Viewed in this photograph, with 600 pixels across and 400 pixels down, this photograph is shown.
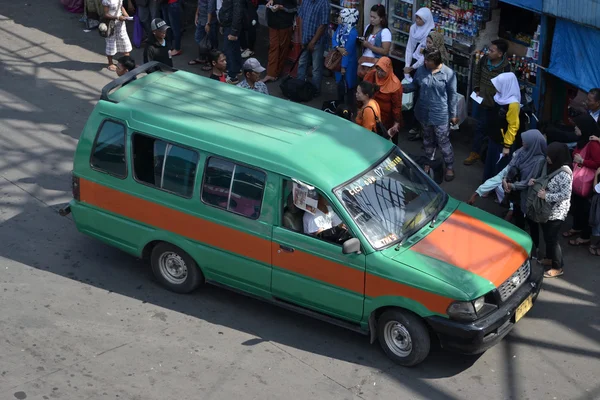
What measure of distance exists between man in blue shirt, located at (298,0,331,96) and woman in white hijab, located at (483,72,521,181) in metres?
3.59

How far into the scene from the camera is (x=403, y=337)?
325 inches

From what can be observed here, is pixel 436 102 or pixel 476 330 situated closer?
pixel 476 330

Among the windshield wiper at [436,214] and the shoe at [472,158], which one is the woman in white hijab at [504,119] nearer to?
the shoe at [472,158]

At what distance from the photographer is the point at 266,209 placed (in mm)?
8422

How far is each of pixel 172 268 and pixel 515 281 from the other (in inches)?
139

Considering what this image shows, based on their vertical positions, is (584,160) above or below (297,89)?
above

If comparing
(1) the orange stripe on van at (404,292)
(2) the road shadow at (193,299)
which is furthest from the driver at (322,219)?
(2) the road shadow at (193,299)

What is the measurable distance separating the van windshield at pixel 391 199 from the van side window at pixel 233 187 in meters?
0.81

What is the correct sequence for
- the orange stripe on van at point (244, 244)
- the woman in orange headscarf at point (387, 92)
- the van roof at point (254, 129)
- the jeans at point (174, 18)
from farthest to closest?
the jeans at point (174, 18) → the woman in orange headscarf at point (387, 92) → the van roof at point (254, 129) → the orange stripe on van at point (244, 244)

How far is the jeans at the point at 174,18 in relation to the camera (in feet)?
50.7

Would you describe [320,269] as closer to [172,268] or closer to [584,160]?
[172,268]

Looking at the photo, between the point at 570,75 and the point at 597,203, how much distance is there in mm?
→ 2109

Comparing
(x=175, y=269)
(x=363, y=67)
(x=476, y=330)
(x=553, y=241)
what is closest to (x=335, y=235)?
(x=476, y=330)

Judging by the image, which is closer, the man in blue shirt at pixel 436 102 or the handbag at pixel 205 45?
the man in blue shirt at pixel 436 102
